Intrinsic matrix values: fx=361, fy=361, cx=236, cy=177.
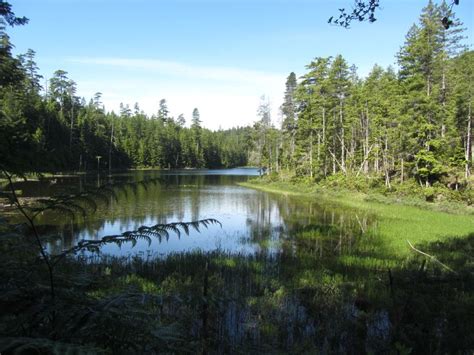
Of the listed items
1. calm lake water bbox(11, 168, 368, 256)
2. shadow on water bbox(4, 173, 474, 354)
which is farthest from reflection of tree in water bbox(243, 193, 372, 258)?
shadow on water bbox(4, 173, 474, 354)

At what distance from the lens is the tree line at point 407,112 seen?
31984mm

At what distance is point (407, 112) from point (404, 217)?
13.4 m

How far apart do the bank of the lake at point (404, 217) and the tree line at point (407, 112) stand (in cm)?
444

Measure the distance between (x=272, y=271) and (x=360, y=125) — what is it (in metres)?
44.8

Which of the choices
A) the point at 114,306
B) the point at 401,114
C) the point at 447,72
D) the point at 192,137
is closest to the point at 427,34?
the point at 447,72

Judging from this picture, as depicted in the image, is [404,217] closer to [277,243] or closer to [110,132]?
[277,243]

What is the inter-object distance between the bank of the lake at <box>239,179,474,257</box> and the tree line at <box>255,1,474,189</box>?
4435mm

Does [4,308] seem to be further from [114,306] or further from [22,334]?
[114,306]

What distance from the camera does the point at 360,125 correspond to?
51.8m

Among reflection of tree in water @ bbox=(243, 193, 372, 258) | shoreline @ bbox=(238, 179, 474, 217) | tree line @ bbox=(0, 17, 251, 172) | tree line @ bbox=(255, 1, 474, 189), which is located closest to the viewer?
reflection of tree in water @ bbox=(243, 193, 372, 258)

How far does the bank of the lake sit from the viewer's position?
16.4m

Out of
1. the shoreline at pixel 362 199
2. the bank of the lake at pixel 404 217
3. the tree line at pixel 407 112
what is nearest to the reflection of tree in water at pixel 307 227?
the bank of the lake at pixel 404 217

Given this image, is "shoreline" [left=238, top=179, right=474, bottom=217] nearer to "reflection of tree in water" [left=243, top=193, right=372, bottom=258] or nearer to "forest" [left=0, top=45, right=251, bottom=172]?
"reflection of tree in water" [left=243, top=193, right=372, bottom=258]

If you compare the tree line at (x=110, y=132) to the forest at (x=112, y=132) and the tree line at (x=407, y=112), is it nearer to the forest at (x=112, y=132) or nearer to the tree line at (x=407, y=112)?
the forest at (x=112, y=132)
